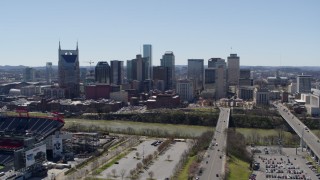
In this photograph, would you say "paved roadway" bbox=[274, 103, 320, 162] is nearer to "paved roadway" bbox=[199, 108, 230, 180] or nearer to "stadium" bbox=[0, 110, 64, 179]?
"paved roadway" bbox=[199, 108, 230, 180]

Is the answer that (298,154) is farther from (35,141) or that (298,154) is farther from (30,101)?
(30,101)

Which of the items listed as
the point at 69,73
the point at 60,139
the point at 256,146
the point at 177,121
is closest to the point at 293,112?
the point at 177,121

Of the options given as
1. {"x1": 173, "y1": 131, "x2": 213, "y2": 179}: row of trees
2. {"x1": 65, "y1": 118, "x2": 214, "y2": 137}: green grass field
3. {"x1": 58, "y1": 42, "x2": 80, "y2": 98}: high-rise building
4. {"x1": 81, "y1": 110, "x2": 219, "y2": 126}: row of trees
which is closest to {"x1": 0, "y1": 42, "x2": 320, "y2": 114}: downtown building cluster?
{"x1": 58, "y1": 42, "x2": 80, "y2": 98}: high-rise building

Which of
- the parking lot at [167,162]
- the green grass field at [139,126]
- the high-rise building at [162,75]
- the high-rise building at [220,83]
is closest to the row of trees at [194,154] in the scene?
the parking lot at [167,162]

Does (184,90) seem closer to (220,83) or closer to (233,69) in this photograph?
(220,83)

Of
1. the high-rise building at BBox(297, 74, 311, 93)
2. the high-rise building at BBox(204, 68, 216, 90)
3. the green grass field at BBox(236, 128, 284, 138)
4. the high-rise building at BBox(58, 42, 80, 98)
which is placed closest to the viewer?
the green grass field at BBox(236, 128, 284, 138)

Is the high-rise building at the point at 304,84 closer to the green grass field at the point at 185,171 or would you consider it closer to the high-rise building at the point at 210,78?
the high-rise building at the point at 210,78
